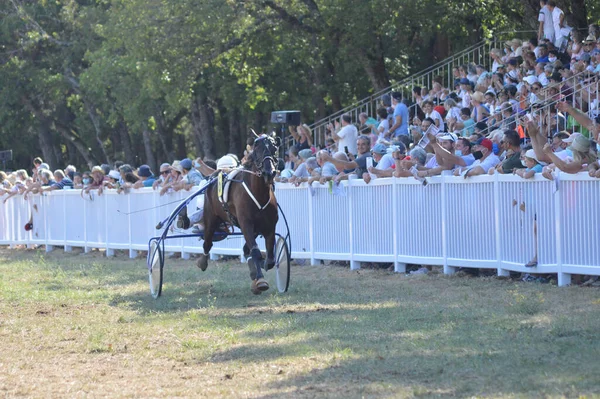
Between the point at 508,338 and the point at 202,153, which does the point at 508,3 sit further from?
the point at 508,338

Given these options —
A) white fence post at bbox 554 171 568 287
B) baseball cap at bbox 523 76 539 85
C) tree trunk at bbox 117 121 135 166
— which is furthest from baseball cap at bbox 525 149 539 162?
tree trunk at bbox 117 121 135 166

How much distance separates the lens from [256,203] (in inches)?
493

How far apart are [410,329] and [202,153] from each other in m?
29.5

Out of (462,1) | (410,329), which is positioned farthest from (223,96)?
(410,329)

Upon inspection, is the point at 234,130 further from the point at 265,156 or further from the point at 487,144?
the point at 265,156

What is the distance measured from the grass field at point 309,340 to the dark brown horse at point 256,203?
1.62ft

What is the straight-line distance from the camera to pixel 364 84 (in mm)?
32844

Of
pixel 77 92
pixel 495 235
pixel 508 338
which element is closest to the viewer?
pixel 508 338

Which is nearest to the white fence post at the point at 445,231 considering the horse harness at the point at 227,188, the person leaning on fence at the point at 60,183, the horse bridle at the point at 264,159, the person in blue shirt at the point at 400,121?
the horse harness at the point at 227,188

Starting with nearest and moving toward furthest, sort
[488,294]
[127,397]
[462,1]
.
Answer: [127,397] → [488,294] → [462,1]

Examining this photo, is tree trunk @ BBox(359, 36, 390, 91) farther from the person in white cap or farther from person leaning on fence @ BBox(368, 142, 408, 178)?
the person in white cap

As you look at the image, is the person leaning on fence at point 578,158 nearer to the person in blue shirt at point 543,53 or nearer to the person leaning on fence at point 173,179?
the person in blue shirt at point 543,53

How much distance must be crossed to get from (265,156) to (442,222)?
3.32m

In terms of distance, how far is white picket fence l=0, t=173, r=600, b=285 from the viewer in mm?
12188
